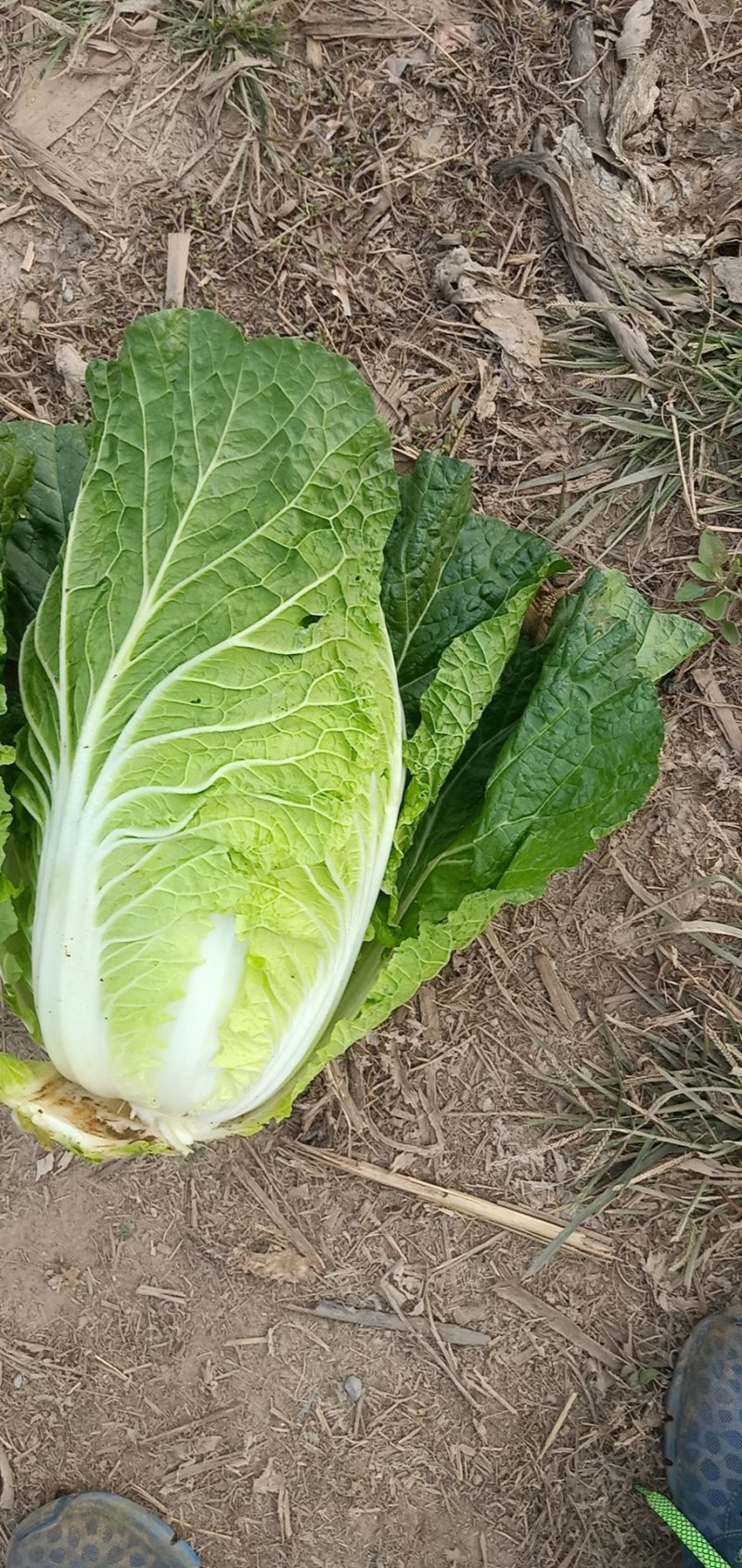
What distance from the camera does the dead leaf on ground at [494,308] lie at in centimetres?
321

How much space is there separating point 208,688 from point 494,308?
1726 millimetres

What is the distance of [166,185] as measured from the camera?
3.26 metres

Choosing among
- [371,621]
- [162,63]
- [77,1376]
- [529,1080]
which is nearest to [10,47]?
[162,63]

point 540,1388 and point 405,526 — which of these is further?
point 540,1388

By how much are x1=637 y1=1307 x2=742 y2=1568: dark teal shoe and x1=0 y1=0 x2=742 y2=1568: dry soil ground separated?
7 centimetres

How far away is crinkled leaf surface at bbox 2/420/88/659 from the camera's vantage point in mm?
2729

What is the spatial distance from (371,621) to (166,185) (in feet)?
5.99

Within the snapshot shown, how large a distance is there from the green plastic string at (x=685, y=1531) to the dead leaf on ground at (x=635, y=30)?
444 cm

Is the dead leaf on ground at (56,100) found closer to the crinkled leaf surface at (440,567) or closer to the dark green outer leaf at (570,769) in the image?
the crinkled leaf surface at (440,567)

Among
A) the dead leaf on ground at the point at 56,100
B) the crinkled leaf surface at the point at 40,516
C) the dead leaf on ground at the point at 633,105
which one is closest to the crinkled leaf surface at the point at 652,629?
the dead leaf on ground at the point at 633,105

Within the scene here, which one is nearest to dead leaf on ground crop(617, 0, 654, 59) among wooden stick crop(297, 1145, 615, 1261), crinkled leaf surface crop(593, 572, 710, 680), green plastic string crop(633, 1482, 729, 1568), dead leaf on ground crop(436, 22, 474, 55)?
dead leaf on ground crop(436, 22, 474, 55)

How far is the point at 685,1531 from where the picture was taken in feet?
10.3

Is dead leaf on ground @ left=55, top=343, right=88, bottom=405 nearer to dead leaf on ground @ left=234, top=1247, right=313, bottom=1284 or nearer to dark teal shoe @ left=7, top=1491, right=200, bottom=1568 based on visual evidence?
dead leaf on ground @ left=234, top=1247, right=313, bottom=1284

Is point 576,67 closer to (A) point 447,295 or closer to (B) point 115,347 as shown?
(A) point 447,295
